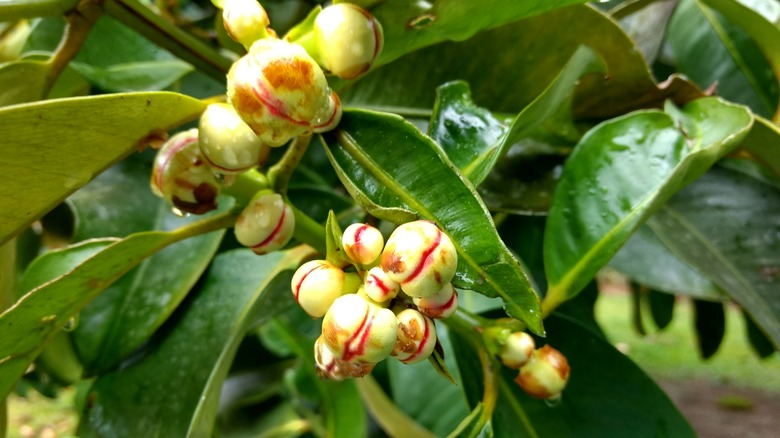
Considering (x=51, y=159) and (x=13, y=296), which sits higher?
(x=51, y=159)

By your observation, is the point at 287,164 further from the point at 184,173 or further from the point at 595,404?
the point at 595,404

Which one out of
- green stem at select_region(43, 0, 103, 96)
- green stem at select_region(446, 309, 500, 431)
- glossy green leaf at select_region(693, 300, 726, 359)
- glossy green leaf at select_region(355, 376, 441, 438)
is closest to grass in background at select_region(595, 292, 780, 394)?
glossy green leaf at select_region(693, 300, 726, 359)

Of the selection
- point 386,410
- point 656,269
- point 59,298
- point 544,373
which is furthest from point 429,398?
point 59,298

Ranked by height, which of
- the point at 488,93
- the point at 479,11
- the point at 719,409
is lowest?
the point at 719,409

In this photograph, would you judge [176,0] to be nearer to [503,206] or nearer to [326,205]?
[326,205]

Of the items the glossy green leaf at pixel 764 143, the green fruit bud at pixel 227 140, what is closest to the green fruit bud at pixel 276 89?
the green fruit bud at pixel 227 140

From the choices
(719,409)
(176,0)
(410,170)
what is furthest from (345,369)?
(719,409)

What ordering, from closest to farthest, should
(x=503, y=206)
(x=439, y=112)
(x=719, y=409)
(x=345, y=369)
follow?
(x=345, y=369)
(x=439, y=112)
(x=503, y=206)
(x=719, y=409)
